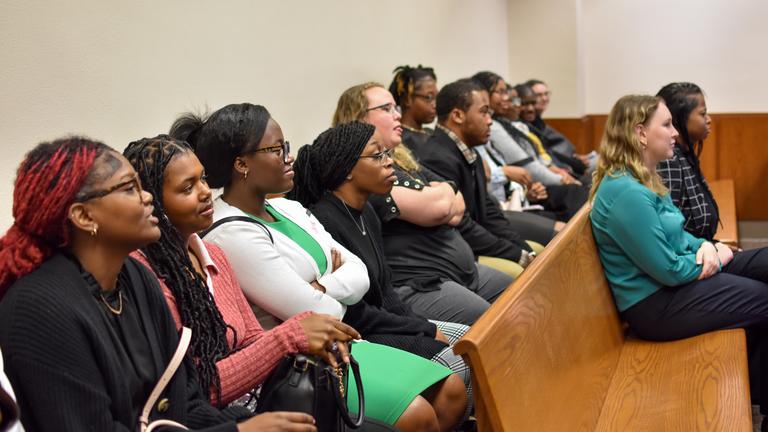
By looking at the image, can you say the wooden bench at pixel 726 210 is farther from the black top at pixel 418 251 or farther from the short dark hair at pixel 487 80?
the black top at pixel 418 251

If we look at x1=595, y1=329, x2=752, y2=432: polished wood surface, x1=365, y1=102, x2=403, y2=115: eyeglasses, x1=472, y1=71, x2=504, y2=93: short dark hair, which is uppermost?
x1=365, y1=102, x2=403, y2=115: eyeglasses

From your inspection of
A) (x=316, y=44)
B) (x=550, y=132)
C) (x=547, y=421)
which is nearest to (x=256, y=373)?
(x=547, y=421)

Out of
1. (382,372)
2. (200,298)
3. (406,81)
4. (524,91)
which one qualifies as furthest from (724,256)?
(524,91)

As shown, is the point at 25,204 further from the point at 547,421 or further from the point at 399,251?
the point at 399,251

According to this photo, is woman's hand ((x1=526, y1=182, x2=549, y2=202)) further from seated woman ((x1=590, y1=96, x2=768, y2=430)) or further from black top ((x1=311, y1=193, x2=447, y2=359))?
black top ((x1=311, y1=193, x2=447, y2=359))

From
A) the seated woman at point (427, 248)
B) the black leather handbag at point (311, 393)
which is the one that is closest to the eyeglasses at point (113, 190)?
the black leather handbag at point (311, 393)

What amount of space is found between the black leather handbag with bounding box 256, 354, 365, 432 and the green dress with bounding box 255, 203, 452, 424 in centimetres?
26

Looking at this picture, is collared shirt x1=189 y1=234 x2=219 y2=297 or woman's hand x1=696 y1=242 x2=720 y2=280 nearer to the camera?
collared shirt x1=189 y1=234 x2=219 y2=297

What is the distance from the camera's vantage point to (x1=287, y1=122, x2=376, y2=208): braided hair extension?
3.09m

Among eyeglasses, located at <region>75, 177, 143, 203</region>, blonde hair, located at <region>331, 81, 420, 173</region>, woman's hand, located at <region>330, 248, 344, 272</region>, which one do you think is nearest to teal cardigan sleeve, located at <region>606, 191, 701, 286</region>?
blonde hair, located at <region>331, 81, 420, 173</region>

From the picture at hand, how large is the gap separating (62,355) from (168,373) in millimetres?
288

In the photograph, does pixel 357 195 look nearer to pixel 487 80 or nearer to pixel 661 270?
pixel 661 270

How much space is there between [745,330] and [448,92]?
2005mm

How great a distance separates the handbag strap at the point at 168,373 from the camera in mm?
1794
